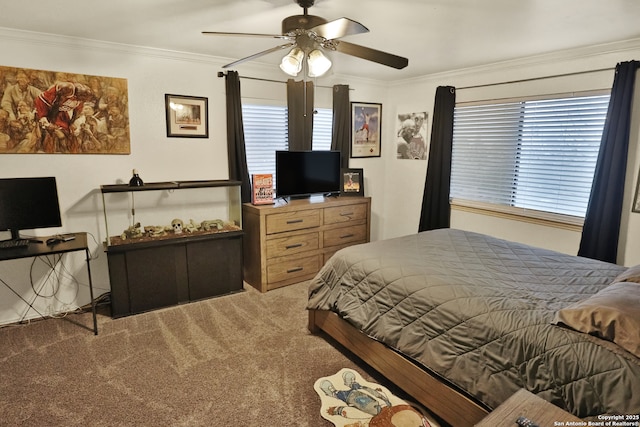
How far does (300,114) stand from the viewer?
4160mm

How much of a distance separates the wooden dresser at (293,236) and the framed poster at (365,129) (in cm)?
83

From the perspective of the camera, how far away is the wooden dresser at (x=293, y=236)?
3715 mm

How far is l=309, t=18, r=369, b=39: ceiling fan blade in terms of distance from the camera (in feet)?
5.51

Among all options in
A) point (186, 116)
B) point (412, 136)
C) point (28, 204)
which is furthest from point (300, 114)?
point (28, 204)

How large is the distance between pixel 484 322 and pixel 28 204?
3.35m

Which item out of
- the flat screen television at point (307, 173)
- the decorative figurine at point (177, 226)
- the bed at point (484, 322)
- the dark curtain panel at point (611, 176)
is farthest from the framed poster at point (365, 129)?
the dark curtain panel at point (611, 176)

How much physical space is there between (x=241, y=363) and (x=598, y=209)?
10.4ft

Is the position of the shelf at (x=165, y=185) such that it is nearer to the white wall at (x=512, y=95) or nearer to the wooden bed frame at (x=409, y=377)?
the wooden bed frame at (x=409, y=377)

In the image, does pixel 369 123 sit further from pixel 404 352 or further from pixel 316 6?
pixel 404 352

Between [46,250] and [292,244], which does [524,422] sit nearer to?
[292,244]

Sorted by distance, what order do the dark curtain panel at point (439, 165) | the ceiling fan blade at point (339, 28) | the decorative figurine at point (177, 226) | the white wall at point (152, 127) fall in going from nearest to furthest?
the ceiling fan blade at point (339, 28) < the white wall at point (152, 127) < the decorative figurine at point (177, 226) < the dark curtain panel at point (439, 165)

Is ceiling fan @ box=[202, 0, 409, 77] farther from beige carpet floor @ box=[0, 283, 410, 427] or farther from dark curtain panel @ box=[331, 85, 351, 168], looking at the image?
dark curtain panel @ box=[331, 85, 351, 168]

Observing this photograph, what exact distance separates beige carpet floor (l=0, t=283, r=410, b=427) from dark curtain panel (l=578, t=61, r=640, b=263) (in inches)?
91.0

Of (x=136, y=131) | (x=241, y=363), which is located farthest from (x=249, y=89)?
(x=241, y=363)
